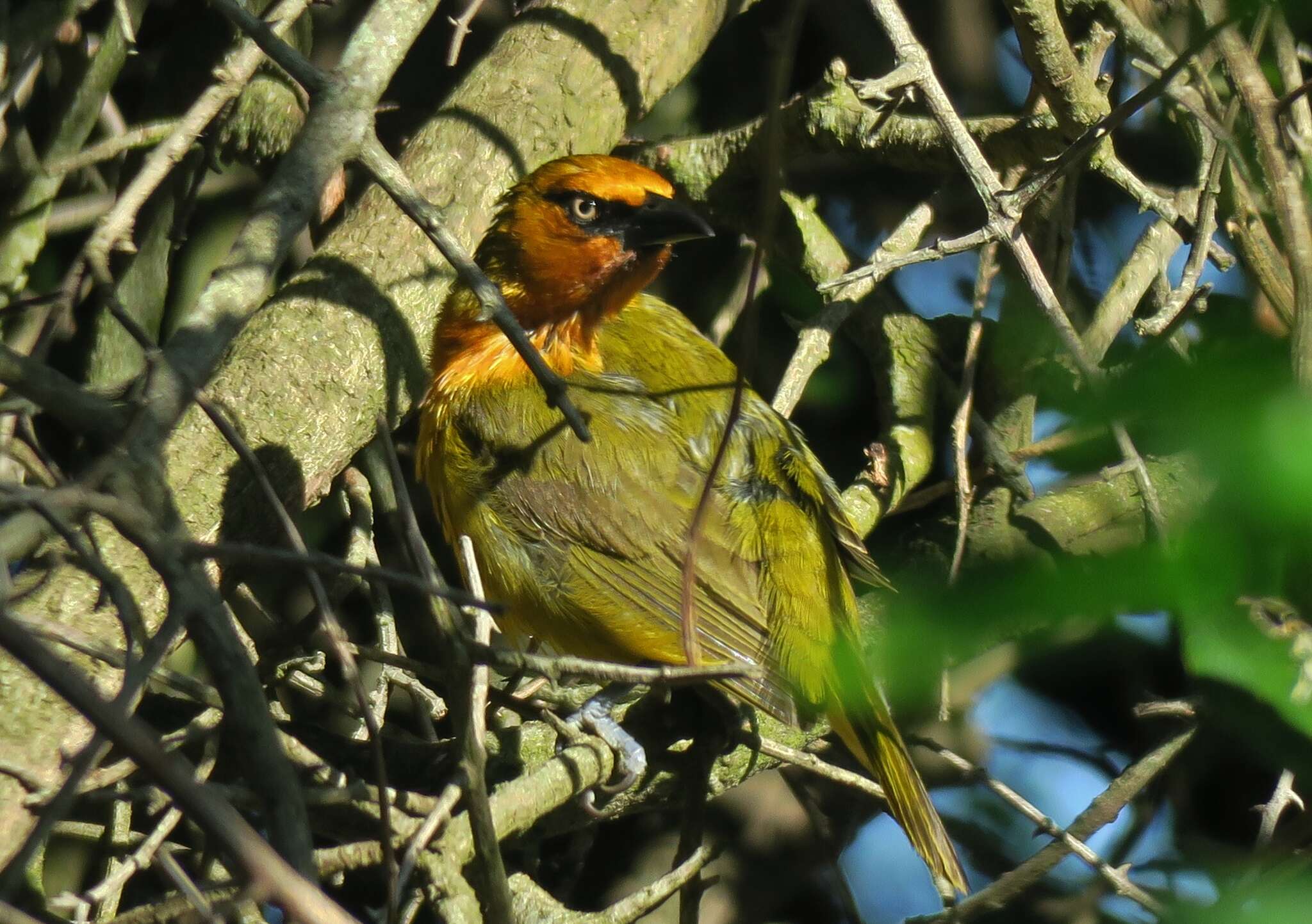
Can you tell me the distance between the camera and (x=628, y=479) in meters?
3.90

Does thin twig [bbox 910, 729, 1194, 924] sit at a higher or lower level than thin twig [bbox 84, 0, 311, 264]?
lower

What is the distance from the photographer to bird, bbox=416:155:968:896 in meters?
3.59

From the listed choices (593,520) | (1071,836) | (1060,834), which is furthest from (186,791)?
(593,520)

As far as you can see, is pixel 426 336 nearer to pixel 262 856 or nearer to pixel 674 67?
pixel 674 67

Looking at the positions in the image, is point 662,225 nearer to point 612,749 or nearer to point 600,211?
point 600,211

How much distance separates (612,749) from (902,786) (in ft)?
2.36

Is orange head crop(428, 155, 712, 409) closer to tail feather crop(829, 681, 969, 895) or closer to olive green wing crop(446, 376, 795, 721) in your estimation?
olive green wing crop(446, 376, 795, 721)

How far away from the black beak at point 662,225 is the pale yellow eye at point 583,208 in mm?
120

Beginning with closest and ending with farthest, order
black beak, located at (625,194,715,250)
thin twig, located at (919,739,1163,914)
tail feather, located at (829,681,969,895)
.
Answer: thin twig, located at (919,739,1163,914)
tail feather, located at (829,681,969,895)
black beak, located at (625,194,715,250)

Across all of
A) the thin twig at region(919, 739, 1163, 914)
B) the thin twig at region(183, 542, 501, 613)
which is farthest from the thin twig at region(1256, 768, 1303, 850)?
the thin twig at region(183, 542, 501, 613)

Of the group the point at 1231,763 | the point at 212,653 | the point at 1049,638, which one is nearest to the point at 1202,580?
the point at 1049,638

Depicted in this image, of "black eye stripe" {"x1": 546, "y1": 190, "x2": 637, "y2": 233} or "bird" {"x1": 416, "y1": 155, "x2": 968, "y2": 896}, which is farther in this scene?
"black eye stripe" {"x1": 546, "y1": 190, "x2": 637, "y2": 233}

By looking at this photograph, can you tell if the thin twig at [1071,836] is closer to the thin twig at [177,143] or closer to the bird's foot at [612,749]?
the bird's foot at [612,749]

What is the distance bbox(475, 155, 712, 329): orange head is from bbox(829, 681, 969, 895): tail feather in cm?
153
